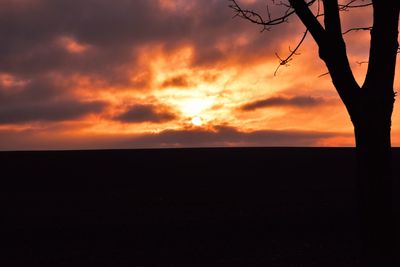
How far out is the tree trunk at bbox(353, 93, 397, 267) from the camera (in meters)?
6.25

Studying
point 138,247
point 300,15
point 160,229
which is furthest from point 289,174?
point 300,15

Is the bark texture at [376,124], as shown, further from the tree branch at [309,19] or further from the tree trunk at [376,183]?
the tree branch at [309,19]

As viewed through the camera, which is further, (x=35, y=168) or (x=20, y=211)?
(x=35, y=168)

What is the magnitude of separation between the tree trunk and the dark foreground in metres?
4.80

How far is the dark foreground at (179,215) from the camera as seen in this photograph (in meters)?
12.8

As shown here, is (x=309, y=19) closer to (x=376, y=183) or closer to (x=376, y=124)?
(x=376, y=124)

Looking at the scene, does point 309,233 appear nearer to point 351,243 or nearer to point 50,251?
point 351,243

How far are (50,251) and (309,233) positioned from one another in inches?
298

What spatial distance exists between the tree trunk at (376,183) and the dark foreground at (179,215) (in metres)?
4.80

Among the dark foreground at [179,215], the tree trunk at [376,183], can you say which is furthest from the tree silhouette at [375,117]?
the dark foreground at [179,215]

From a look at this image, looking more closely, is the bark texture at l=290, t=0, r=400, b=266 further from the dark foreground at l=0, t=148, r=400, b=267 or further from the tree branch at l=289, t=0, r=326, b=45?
the dark foreground at l=0, t=148, r=400, b=267

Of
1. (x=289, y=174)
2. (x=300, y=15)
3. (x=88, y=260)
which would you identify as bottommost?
(x=88, y=260)

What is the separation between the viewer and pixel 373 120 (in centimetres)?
628

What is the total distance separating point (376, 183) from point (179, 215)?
11805mm
